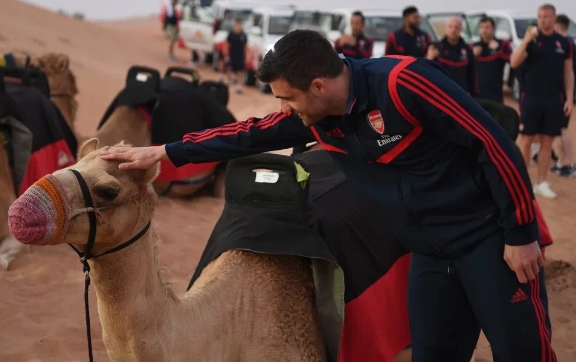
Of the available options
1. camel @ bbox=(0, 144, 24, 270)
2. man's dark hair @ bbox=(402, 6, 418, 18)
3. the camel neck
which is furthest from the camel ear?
man's dark hair @ bbox=(402, 6, 418, 18)

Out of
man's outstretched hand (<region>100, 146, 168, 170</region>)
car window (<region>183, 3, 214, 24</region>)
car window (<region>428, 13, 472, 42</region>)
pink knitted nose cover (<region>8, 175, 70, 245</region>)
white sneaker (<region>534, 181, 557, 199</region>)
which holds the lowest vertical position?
car window (<region>183, 3, 214, 24</region>)

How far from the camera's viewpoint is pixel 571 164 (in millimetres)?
10773

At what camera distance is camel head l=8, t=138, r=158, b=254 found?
8.71 feet

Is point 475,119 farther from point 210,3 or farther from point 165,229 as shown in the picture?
point 210,3

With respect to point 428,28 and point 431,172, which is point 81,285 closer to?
point 431,172

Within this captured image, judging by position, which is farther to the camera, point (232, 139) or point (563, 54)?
point (563, 54)

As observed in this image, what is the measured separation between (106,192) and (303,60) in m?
0.85

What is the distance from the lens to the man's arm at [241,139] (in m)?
3.31

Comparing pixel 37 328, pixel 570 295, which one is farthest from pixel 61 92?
pixel 570 295

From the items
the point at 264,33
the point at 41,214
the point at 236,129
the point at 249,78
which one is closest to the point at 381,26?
the point at 264,33

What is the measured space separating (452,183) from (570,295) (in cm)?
385

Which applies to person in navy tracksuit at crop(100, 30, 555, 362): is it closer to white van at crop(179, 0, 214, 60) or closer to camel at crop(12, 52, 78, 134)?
camel at crop(12, 52, 78, 134)

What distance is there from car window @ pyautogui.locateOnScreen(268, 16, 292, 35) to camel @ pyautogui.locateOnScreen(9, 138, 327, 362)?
17685mm

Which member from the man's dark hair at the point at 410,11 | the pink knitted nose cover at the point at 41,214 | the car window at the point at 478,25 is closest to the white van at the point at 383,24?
the car window at the point at 478,25
